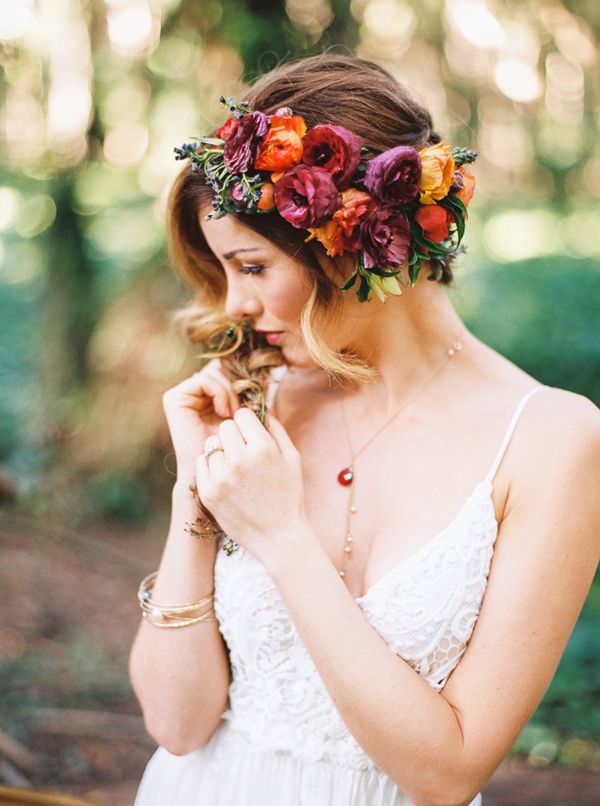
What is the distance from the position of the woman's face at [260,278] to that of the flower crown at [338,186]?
0.06 meters

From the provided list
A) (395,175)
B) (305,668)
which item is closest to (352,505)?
(305,668)

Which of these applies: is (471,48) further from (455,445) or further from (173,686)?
(173,686)

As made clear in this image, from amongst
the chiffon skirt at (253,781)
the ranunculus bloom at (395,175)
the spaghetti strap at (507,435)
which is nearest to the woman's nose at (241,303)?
the ranunculus bloom at (395,175)

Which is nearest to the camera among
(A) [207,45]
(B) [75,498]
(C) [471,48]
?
(A) [207,45]

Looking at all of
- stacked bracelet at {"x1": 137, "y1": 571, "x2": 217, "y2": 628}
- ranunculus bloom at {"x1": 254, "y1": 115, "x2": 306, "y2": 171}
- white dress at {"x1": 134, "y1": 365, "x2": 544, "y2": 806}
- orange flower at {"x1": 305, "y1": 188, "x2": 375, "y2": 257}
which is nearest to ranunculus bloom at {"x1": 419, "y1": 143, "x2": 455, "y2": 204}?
orange flower at {"x1": 305, "y1": 188, "x2": 375, "y2": 257}

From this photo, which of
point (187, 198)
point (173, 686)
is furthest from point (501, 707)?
point (187, 198)

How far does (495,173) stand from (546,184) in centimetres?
61

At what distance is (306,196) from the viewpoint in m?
1.52

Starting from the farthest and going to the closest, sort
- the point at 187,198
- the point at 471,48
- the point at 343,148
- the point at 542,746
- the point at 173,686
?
the point at 471,48 → the point at 542,746 → the point at 187,198 → the point at 173,686 → the point at 343,148

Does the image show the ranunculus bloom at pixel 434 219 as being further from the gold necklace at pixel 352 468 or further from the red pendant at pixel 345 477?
the red pendant at pixel 345 477

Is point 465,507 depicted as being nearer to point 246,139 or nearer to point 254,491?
point 254,491

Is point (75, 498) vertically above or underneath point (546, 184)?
underneath

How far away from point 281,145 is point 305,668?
3.43 feet

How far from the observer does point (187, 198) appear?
1.74m
